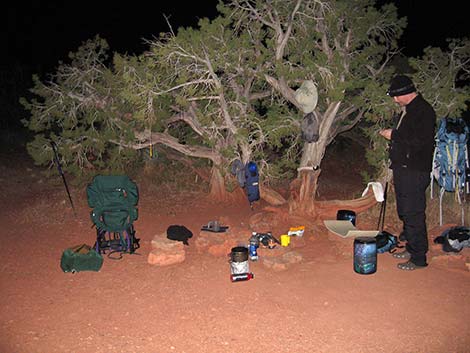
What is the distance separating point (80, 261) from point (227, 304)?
6.74 ft

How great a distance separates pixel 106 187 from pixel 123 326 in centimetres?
265

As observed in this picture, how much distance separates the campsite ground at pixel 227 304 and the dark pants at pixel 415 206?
272mm

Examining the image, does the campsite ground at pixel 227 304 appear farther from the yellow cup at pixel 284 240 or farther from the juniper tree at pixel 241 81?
the juniper tree at pixel 241 81

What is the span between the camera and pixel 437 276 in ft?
16.8

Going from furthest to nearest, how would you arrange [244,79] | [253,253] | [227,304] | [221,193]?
[221,193]
[244,79]
[253,253]
[227,304]

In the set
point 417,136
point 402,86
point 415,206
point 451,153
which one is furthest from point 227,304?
point 451,153

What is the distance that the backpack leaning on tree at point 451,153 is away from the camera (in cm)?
623

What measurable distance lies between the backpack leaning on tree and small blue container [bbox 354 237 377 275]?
191 centimetres

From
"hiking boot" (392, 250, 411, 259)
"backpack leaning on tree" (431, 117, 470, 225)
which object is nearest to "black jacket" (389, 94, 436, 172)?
"hiking boot" (392, 250, 411, 259)

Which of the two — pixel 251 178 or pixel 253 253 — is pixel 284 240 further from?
pixel 251 178

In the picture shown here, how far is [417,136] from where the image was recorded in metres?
5.09

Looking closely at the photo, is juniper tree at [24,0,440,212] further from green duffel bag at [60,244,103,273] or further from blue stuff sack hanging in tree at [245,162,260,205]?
green duffel bag at [60,244,103,273]

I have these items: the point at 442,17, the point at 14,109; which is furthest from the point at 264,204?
the point at 442,17

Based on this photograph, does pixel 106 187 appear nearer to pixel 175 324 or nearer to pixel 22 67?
pixel 175 324
